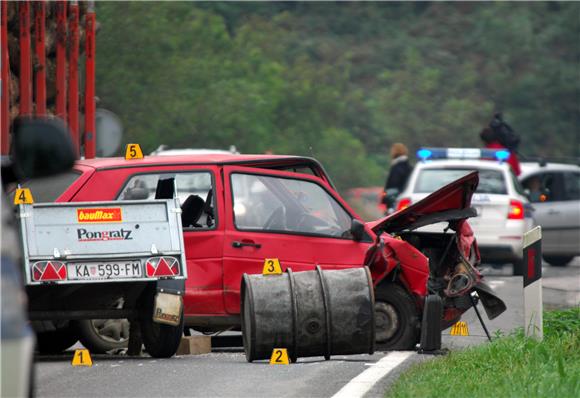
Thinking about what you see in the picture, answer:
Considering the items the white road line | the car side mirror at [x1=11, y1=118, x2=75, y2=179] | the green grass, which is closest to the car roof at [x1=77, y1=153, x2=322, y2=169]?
the white road line

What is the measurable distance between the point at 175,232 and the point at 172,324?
63cm

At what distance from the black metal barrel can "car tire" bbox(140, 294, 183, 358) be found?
3.73 ft

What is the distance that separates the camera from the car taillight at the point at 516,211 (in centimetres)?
2453

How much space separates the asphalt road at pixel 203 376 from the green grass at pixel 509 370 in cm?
31

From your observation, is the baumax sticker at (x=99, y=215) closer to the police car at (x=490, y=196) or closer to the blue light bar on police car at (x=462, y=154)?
the police car at (x=490, y=196)

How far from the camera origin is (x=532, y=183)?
2914 centimetres

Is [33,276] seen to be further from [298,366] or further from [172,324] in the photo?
[298,366]

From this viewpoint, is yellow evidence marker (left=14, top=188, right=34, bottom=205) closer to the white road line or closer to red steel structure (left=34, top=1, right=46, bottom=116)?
the white road line

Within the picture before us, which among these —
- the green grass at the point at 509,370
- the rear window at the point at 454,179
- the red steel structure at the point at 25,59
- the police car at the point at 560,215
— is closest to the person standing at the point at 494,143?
the police car at the point at 560,215

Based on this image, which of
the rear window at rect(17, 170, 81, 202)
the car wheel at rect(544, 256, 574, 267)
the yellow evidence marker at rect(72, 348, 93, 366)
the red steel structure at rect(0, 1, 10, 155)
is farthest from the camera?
the car wheel at rect(544, 256, 574, 267)

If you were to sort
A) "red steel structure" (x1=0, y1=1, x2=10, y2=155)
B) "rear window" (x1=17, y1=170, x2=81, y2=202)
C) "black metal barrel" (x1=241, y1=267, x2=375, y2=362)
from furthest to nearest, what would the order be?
"red steel structure" (x1=0, y1=1, x2=10, y2=155) < "rear window" (x1=17, y1=170, x2=81, y2=202) < "black metal barrel" (x1=241, y1=267, x2=375, y2=362)

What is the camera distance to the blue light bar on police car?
24.8m

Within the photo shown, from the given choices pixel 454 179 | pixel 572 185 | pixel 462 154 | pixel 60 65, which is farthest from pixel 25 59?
pixel 572 185

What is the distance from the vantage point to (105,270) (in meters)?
12.1
